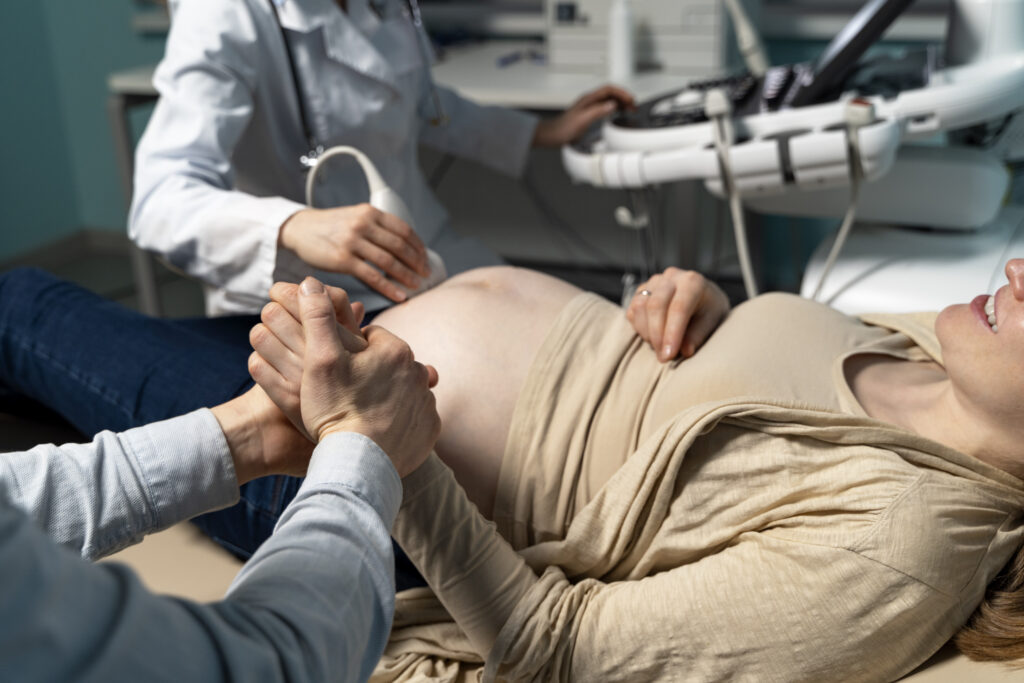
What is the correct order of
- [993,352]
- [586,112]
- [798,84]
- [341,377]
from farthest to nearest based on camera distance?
[586,112] < [798,84] < [993,352] < [341,377]

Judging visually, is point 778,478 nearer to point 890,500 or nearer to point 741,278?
point 890,500

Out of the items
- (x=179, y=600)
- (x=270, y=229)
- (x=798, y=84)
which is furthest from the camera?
(x=798, y=84)

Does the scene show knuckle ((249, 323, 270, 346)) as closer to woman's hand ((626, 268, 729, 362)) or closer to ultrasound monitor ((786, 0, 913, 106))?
woman's hand ((626, 268, 729, 362))

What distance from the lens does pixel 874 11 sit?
1402mm

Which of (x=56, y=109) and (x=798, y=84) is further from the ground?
(x=798, y=84)

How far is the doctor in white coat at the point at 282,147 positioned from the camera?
1.17 meters

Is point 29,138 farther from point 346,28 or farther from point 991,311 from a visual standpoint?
point 991,311

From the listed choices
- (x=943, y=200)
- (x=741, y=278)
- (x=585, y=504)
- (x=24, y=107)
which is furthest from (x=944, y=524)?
(x=24, y=107)

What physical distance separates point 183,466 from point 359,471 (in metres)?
0.25

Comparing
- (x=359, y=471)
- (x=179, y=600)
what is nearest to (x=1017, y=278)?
(x=359, y=471)

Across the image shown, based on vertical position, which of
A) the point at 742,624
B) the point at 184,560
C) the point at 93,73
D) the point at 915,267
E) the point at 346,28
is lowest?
the point at 184,560

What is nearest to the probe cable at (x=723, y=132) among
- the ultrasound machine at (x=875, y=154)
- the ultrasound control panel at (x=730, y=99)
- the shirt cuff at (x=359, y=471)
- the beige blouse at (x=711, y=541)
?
the ultrasound machine at (x=875, y=154)

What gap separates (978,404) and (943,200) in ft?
1.98

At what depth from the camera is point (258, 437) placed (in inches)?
36.3
